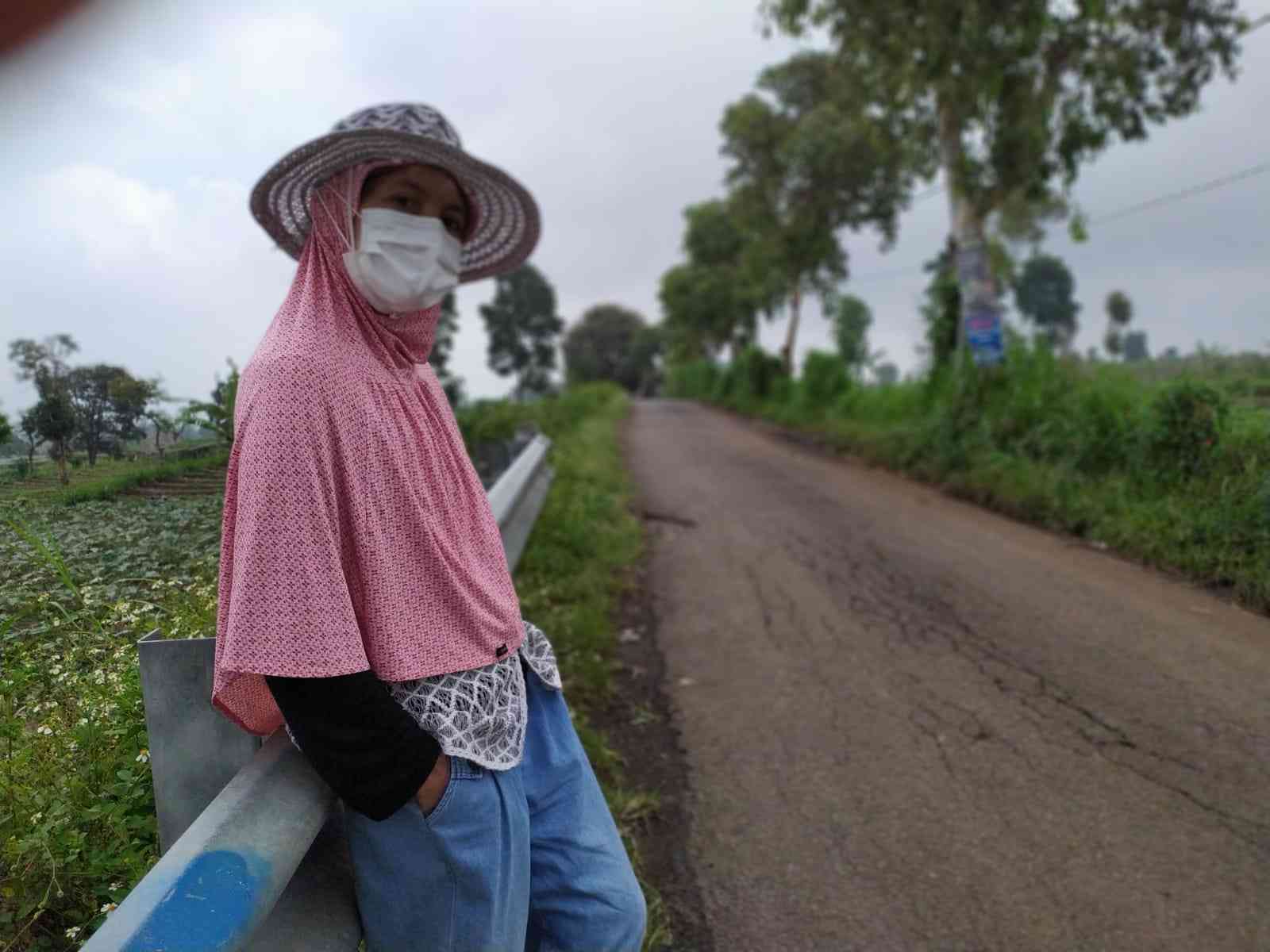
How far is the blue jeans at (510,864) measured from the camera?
1.35m

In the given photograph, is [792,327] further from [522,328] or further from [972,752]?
[972,752]

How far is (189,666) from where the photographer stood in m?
1.30

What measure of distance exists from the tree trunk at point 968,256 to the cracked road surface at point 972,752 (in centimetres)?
434

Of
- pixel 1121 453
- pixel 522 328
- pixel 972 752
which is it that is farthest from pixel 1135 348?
pixel 522 328

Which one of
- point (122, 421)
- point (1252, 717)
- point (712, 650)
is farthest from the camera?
point (712, 650)

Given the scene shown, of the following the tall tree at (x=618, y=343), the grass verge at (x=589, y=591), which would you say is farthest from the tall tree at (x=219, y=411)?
the tall tree at (x=618, y=343)

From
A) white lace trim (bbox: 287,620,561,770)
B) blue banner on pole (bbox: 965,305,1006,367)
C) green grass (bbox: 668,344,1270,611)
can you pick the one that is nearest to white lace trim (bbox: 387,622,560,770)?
white lace trim (bbox: 287,620,561,770)

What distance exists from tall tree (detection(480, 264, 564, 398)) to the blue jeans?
993 centimetres

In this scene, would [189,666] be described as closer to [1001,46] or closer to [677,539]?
[677,539]

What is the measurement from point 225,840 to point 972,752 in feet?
8.52

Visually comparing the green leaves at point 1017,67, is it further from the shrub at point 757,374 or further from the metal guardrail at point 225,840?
the shrub at point 757,374

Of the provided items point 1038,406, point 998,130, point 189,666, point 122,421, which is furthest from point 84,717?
point 998,130

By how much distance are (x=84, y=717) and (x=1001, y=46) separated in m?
10.1

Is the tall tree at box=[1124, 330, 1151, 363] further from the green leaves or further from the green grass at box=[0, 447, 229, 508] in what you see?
the green grass at box=[0, 447, 229, 508]
